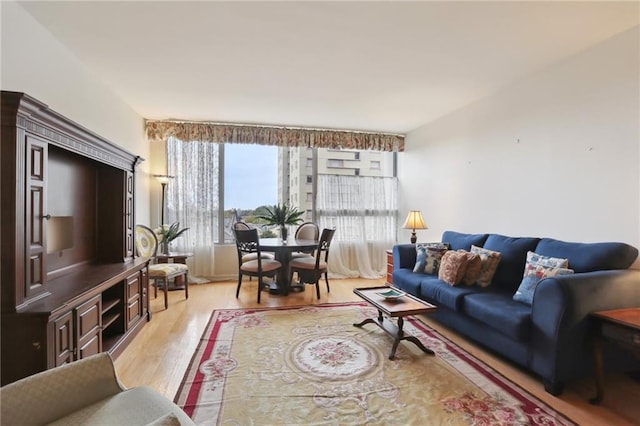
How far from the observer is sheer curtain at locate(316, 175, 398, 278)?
5434 millimetres

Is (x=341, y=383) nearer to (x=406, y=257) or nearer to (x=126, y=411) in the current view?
(x=126, y=411)

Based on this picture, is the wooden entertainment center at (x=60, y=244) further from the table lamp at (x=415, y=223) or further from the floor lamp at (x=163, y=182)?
the table lamp at (x=415, y=223)

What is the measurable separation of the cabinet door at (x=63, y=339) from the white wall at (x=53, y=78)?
148 cm

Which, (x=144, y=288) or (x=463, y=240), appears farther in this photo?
(x=463, y=240)

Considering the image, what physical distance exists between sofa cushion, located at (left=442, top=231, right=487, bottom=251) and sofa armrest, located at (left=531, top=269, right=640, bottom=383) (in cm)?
139

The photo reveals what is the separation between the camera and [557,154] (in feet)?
9.66

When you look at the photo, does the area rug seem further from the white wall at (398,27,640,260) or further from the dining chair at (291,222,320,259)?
the dining chair at (291,222,320,259)

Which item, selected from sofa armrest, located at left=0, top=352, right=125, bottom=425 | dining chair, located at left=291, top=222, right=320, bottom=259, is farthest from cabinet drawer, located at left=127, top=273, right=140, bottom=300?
dining chair, located at left=291, top=222, right=320, bottom=259

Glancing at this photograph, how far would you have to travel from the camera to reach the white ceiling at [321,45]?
7.08 ft

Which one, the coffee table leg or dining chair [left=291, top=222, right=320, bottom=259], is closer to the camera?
the coffee table leg

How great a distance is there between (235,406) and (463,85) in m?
3.64

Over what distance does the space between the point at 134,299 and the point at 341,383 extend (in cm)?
215

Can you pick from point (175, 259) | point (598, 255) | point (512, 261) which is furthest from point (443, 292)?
point (175, 259)

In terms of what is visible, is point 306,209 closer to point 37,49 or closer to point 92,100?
point 92,100
